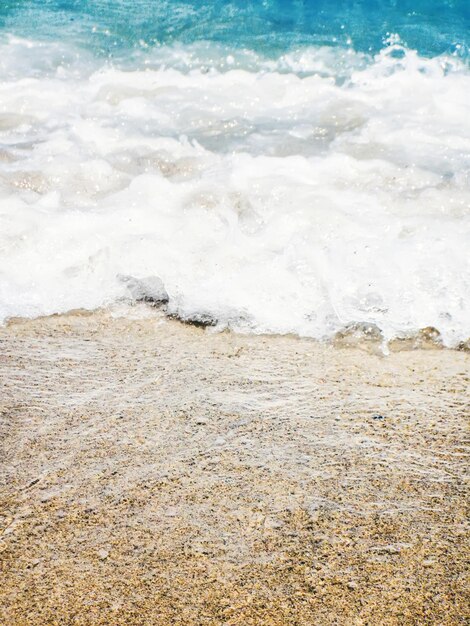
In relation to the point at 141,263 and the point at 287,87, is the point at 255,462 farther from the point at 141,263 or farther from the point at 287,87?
the point at 287,87

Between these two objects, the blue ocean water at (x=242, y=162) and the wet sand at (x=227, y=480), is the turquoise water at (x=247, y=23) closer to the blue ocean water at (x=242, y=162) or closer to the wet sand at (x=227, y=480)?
the blue ocean water at (x=242, y=162)

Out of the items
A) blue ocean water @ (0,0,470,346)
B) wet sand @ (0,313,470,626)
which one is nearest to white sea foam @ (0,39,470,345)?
blue ocean water @ (0,0,470,346)

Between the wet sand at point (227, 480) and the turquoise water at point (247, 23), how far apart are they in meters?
4.99

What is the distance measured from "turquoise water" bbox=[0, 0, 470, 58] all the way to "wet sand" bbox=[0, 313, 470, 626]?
16.4 feet

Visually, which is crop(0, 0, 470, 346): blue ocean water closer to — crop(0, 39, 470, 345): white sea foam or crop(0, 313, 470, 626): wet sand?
crop(0, 39, 470, 345): white sea foam

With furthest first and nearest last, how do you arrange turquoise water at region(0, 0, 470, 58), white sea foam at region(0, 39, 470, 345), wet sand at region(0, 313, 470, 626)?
turquoise water at region(0, 0, 470, 58) < white sea foam at region(0, 39, 470, 345) < wet sand at region(0, 313, 470, 626)

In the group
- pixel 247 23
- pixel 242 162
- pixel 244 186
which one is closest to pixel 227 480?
pixel 244 186

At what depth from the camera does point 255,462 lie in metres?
1.99

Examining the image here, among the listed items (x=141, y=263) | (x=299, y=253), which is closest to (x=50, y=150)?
(x=141, y=263)

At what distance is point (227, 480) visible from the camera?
6.28 feet

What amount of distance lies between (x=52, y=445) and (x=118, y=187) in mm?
2364

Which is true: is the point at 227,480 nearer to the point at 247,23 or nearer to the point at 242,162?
the point at 242,162

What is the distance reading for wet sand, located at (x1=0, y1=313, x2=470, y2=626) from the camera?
1.58 meters

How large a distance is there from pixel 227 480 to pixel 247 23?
21.4 ft
